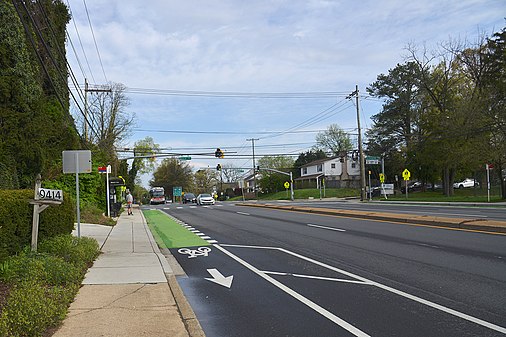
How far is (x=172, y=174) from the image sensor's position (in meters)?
115

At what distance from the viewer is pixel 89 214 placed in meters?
23.7

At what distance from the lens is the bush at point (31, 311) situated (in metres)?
5.23

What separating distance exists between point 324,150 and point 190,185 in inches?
1408

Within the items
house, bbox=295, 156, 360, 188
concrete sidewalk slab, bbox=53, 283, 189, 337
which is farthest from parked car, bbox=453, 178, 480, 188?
concrete sidewalk slab, bbox=53, 283, 189, 337

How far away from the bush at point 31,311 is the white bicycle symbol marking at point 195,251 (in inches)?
245

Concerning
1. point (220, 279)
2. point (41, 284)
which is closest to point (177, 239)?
point (220, 279)

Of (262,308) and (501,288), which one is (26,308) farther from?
(501,288)

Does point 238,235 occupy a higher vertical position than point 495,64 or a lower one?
lower

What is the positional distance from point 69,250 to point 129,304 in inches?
156

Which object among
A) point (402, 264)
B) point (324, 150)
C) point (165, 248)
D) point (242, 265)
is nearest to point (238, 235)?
point (165, 248)

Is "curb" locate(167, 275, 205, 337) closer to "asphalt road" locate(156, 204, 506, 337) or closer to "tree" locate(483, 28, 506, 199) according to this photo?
"asphalt road" locate(156, 204, 506, 337)

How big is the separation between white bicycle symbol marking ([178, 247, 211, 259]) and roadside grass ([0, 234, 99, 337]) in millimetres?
2584

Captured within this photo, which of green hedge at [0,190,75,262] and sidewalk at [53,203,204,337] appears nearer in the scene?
sidewalk at [53,203,204,337]

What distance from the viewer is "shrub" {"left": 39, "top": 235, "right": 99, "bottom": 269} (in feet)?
32.2
